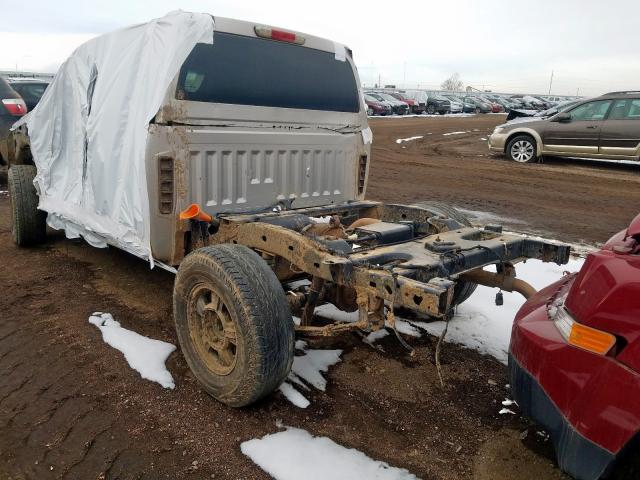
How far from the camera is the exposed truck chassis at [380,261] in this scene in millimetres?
2682

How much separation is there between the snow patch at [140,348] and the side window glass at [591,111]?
13102 mm

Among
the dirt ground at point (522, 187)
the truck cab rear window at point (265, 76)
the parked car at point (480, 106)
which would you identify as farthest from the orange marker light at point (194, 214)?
the parked car at point (480, 106)

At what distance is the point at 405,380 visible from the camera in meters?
3.51

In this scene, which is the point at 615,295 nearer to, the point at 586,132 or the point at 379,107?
the point at 586,132

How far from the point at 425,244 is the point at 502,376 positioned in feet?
3.54

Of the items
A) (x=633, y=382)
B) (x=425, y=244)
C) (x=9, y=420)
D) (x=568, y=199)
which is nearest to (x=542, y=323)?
(x=633, y=382)

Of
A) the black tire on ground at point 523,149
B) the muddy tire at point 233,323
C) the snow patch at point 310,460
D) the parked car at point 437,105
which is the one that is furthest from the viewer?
the parked car at point 437,105

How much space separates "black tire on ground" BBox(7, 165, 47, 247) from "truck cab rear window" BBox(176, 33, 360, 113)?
10.1 ft

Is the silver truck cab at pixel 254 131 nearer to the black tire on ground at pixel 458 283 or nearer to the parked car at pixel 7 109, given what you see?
the black tire on ground at pixel 458 283

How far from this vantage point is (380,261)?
3.05 m

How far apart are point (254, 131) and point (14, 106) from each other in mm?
7115

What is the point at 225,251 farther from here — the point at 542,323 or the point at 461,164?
the point at 461,164

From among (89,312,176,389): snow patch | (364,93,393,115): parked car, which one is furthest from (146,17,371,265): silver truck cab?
(364,93,393,115): parked car

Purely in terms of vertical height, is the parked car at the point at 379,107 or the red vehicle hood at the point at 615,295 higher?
the parked car at the point at 379,107
